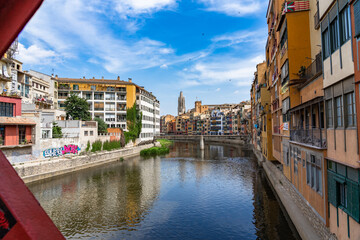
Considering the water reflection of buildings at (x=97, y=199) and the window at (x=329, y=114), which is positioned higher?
the window at (x=329, y=114)

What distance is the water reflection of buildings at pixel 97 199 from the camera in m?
17.5

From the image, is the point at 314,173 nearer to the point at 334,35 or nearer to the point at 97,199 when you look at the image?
the point at 334,35

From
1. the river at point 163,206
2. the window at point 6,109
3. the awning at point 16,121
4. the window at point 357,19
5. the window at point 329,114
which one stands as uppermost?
the window at point 357,19

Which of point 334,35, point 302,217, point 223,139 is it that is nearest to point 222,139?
point 223,139

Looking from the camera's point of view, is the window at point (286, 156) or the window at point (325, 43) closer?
the window at point (325, 43)

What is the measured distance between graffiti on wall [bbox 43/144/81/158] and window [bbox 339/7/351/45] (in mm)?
36385

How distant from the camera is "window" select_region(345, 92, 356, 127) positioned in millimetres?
8570

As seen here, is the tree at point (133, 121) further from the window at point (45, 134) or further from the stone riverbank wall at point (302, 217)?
the stone riverbank wall at point (302, 217)

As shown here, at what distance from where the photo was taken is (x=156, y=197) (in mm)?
24219

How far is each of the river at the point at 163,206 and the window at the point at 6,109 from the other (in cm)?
920

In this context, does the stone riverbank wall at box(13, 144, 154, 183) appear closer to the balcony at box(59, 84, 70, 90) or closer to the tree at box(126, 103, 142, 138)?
the tree at box(126, 103, 142, 138)

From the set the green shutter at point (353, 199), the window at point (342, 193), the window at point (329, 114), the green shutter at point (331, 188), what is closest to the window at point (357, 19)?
the window at point (329, 114)

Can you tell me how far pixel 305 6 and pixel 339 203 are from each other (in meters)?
13.8

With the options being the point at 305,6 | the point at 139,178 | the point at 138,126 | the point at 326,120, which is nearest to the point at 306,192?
the point at 326,120
